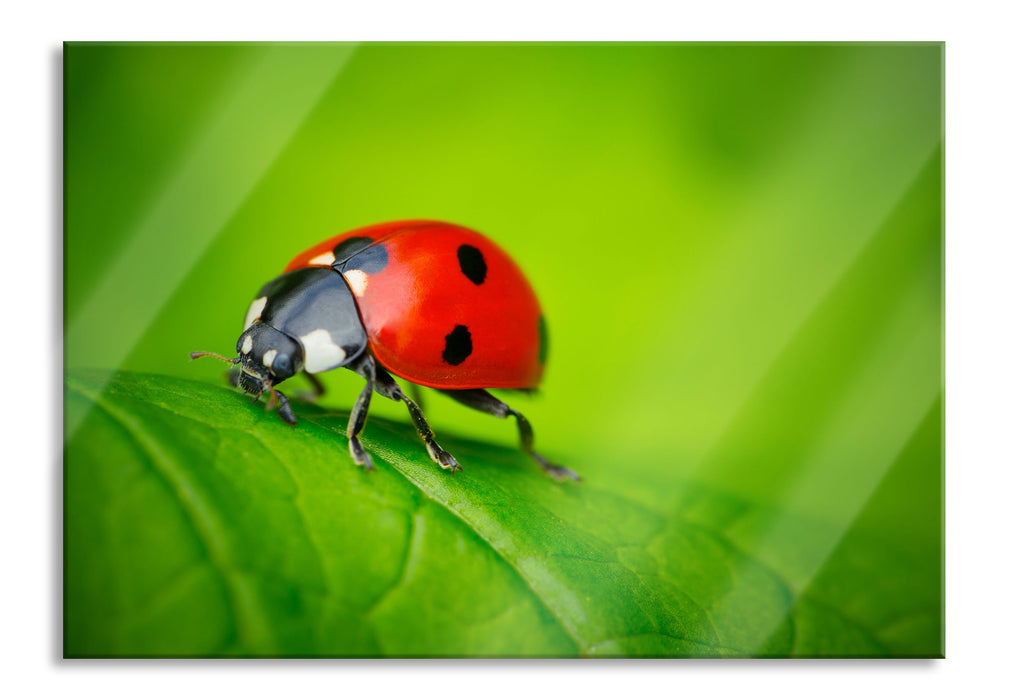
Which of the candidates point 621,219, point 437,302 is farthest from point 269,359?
point 621,219

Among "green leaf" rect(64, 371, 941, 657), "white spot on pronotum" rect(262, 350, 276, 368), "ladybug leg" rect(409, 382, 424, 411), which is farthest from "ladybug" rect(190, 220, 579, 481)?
"ladybug leg" rect(409, 382, 424, 411)

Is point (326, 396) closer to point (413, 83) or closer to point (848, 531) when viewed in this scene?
point (413, 83)

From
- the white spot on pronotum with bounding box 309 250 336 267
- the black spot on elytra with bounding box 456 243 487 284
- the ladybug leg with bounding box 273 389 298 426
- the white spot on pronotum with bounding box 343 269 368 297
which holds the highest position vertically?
the black spot on elytra with bounding box 456 243 487 284

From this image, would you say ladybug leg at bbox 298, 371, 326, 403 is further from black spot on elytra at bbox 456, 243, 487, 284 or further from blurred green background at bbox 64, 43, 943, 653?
black spot on elytra at bbox 456, 243, 487, 284

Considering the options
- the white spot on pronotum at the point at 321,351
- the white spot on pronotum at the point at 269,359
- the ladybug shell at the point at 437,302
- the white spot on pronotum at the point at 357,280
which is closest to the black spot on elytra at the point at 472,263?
the ladybug shell at the point at 437,302

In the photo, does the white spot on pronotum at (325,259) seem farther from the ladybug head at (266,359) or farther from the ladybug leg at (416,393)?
the ladybug leg at (416,393)
